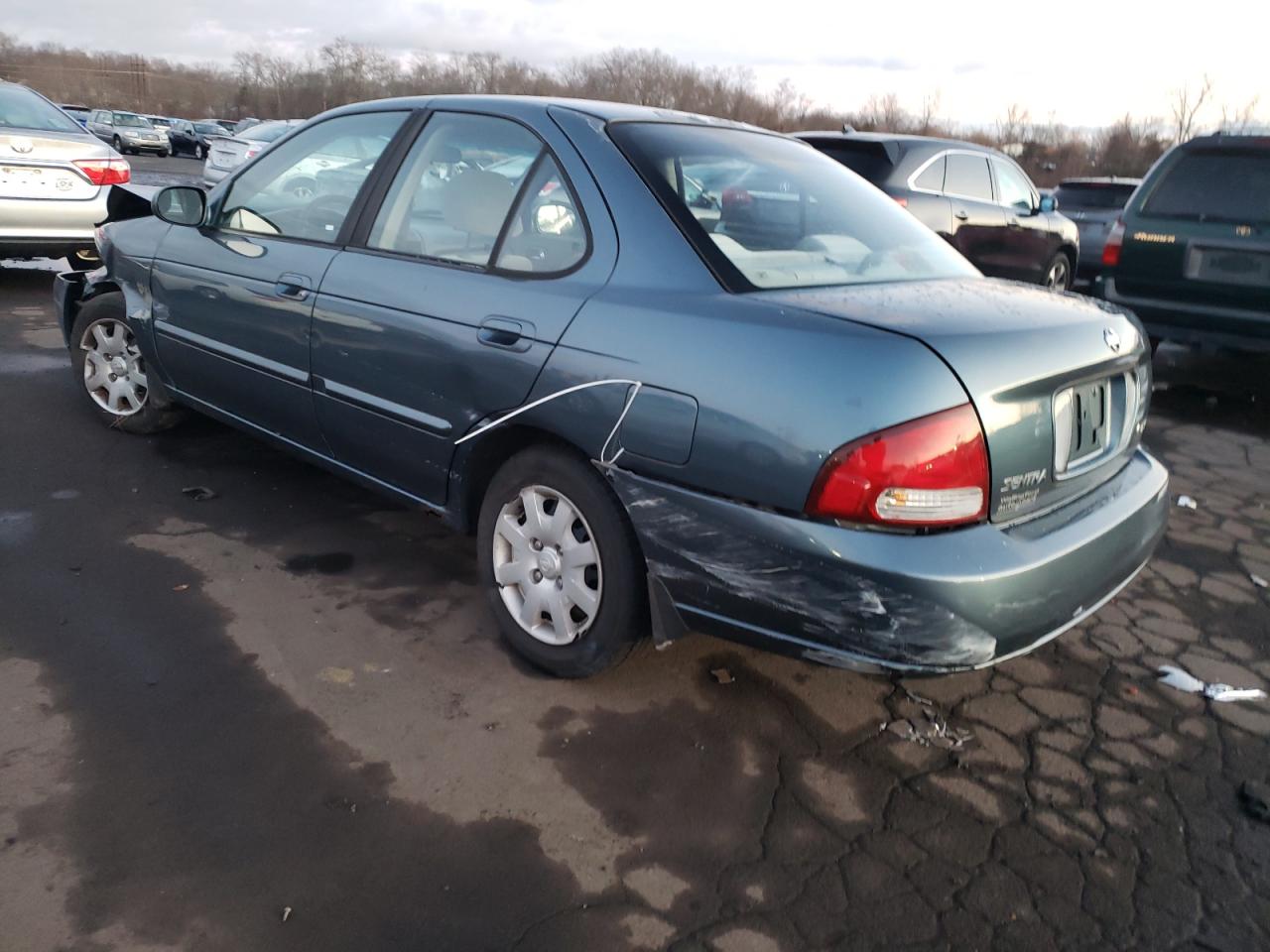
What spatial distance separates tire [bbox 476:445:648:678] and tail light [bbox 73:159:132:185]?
263 inches

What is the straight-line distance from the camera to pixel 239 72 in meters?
80.5

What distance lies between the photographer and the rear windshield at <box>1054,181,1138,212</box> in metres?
12.7


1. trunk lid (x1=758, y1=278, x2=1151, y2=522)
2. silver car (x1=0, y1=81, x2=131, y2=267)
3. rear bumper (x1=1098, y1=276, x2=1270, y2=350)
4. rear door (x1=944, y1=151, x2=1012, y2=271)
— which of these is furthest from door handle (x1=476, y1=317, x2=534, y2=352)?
rear door (x1=944, y1=151, x2=1012, y2=271)

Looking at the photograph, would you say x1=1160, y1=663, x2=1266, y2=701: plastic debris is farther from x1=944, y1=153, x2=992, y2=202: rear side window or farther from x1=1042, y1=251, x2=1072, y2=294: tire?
x1=1042, y1=251, x2=1072, y2=294: tire

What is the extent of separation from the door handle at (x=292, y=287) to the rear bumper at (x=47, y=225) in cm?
486

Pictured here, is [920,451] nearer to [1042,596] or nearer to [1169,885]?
[1042,596]

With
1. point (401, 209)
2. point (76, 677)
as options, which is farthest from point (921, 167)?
point (76, 677)

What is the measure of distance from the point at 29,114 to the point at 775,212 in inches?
293

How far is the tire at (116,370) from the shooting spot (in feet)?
15.6

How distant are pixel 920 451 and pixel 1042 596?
53 cm

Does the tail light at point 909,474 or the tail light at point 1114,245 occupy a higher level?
the tail light at point 1114,245

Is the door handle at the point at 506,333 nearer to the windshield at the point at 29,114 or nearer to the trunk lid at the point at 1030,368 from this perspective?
the trunk lid at the point at 1030,368

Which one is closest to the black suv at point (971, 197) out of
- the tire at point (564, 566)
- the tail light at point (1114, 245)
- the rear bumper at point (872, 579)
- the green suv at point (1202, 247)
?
the tail light at point (1114, 245)

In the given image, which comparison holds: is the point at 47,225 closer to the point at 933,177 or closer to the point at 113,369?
the point at 113,369
